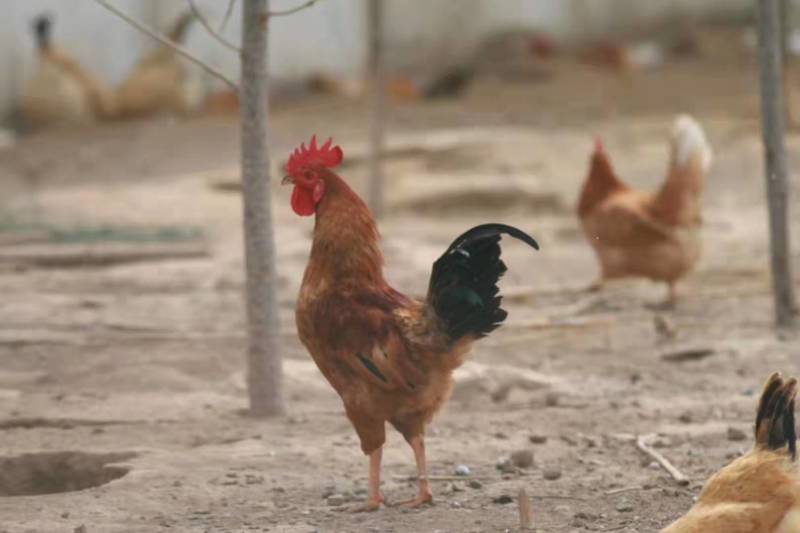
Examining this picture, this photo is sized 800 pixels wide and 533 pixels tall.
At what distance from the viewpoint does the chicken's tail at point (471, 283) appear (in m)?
5.28

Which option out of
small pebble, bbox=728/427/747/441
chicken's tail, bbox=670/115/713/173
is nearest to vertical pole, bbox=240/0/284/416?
small pebble, bbox=728/427/747/441

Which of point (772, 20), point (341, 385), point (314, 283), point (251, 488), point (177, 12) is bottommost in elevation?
point (251, 488)

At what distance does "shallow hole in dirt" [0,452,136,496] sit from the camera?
6348 mm

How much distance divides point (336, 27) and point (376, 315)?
1518 centimetres

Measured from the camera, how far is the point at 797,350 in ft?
28.0

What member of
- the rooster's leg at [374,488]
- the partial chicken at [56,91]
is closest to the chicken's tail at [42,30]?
the partial chicken at [56,91]

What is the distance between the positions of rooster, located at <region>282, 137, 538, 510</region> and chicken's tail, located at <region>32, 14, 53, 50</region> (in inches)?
545

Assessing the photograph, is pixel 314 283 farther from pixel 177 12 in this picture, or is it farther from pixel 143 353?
pixel 177 12

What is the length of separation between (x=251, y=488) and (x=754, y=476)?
2202 mm

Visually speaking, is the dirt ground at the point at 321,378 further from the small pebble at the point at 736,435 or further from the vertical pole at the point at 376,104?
the vertical pole at the point at 376,104

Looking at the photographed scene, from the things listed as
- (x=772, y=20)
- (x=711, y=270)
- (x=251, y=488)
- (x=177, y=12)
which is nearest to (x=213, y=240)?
(x=711, y=270)

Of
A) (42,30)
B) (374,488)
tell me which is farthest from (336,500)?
(42,30)

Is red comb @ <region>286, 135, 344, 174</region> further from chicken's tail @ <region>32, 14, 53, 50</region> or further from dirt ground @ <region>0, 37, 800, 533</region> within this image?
chicken's tail @ <region>32, 14, 53, 50</region>

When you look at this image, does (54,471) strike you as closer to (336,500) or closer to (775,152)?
(336,500)
